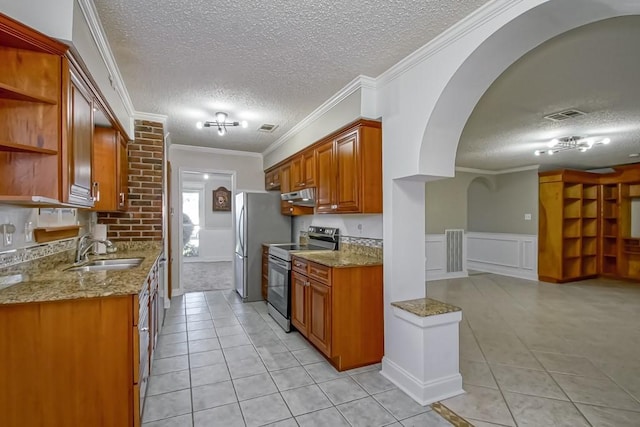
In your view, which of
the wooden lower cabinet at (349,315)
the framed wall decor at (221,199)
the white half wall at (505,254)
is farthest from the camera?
the framed wall decor at (221,199)

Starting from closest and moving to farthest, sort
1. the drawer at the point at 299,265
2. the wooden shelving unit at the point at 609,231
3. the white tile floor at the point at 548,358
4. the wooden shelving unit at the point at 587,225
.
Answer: the white tile floor at the point at 548,358
the drawer at the point at 299,265
the wooden shelving unit at the point at 587,225
the wooden shelving unit at the point at 609,231

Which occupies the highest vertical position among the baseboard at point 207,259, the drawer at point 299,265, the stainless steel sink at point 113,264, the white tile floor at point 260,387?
the stainless steel sink at point 113,264

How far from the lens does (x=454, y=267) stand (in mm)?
6613

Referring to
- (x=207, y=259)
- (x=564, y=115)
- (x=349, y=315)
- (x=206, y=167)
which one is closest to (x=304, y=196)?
(x=349, y=315)

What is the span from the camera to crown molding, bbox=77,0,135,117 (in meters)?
1.79

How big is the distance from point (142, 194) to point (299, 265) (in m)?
2.02

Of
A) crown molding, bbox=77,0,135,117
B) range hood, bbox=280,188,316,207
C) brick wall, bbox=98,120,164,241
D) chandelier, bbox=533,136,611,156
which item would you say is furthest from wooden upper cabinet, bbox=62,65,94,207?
chandelier, bbox=533,136,611,156

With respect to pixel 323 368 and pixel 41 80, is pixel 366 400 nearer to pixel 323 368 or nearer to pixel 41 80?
pixel 323 368

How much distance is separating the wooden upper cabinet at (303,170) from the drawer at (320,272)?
1066 millimetres

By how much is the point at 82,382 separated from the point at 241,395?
3.39ft

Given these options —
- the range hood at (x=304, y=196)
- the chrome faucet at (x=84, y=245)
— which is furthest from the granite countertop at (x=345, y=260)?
the chrome faucet at (x=84, y=245)

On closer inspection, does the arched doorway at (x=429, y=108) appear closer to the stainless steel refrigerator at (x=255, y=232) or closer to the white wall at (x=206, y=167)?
the stainless steel refrigerator at (x=255, y=232)

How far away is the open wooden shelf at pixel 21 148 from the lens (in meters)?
1.45

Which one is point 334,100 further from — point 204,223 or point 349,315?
point 204,223
